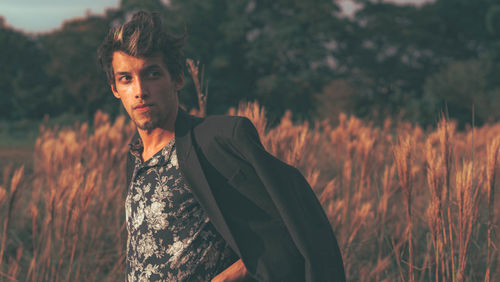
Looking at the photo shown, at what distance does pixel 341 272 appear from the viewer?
4.40ft

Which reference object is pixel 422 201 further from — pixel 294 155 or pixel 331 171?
pixel 294 155

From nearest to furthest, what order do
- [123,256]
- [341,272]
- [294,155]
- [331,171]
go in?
[341,272]
[294,155]
[123,256]
[331,171]

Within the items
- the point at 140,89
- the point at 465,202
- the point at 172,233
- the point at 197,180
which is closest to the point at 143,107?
the point at 140,89

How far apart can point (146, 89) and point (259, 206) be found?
23.0 inches

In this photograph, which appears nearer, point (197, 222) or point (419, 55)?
point (197, 222)

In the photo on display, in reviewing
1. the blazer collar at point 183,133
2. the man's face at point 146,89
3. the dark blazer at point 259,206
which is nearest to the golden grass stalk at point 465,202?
the dark blazer at point 259,206

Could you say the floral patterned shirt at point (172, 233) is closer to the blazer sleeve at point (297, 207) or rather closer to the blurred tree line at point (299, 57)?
the blazer sleeve at point (297, 207)

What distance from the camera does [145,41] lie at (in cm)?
152

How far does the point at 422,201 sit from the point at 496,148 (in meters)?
2.84

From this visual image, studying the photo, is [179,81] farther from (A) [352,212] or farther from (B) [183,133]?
(A) [352,212]

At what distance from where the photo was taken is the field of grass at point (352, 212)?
1.87 m


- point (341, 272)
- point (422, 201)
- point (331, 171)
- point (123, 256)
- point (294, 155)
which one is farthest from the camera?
point (331, 171)

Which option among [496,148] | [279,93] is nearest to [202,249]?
[496,148]

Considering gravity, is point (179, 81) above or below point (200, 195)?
above
